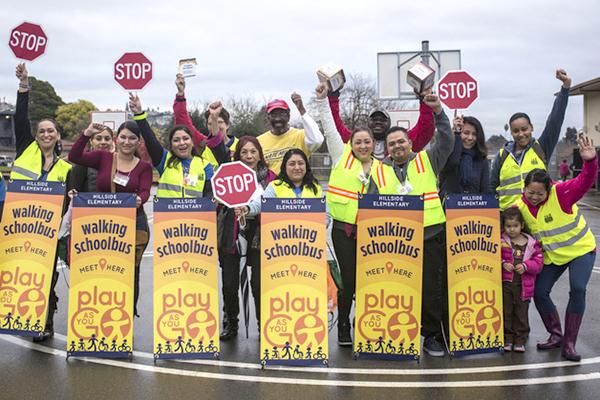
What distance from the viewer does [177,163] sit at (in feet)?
19.3

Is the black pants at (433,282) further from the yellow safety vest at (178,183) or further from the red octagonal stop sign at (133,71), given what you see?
the red octagonal stop sign at (133,71)

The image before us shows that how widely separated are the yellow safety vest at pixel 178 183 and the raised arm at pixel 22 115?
4.66ft

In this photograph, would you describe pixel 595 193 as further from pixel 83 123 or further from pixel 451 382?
pixel 83 123

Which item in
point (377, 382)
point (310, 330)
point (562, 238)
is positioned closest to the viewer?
point (377, 382)

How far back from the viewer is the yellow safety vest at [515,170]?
6051 mm

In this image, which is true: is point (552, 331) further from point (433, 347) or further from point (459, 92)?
point (459, 92)

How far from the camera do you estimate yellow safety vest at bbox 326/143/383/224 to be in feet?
18.1

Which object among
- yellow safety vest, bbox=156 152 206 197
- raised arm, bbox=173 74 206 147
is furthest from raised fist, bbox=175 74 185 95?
yellow safety vest, bbox=156 152 206 197

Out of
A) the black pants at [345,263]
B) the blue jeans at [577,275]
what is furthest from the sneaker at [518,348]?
the black pants at [345,263]

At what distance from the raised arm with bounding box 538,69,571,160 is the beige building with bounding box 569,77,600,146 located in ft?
97.5

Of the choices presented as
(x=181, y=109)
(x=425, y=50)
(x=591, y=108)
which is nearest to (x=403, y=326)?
(x=181, y=109)

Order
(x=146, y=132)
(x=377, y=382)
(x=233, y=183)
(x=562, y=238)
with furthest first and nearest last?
(x=146, y=132) < (x=562, y=238) < (x=233, y=183) < (x=377, y=382)

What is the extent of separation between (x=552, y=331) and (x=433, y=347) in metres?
1.17

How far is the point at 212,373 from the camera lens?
503 cm
